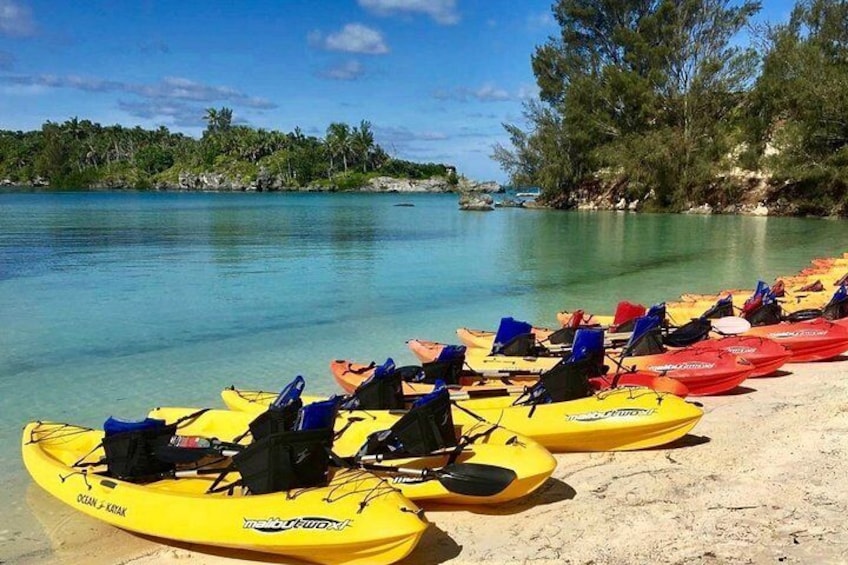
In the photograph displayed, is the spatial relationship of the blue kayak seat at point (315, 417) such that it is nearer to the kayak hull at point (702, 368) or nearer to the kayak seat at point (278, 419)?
the kayak seat at point (278, 419)

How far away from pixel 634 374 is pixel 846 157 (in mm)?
38968

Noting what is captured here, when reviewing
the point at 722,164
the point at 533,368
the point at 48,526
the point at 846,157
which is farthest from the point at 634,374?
the point at 722,164

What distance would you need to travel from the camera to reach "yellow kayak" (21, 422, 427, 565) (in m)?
4.28

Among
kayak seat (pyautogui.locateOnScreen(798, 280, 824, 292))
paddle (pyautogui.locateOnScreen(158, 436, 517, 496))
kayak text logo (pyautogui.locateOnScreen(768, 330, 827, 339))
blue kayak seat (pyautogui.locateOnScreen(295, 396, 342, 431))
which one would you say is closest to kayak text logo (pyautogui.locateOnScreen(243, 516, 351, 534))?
blue kayak seat (pyautogui.locateOnScreen(295, 396, 342, 431))

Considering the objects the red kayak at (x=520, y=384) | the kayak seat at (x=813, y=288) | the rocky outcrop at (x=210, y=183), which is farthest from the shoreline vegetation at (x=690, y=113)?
the rocky outcrop at (x=210, y=183)

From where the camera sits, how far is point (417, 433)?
5324mm

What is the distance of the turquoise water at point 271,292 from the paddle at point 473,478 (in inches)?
126

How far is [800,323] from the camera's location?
31.2 ft

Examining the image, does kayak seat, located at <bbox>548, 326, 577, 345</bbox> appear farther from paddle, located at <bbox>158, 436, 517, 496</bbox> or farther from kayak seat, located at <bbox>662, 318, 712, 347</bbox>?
paddle, located at <bbox>158, 436, 517, 496</bbox>

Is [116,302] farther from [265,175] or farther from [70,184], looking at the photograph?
[70,184]

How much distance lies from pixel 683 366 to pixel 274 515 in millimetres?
5325

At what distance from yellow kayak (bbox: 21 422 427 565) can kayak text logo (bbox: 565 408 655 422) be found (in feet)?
7.25

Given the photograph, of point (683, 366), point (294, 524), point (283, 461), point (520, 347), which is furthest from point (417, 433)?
point (683, 366)

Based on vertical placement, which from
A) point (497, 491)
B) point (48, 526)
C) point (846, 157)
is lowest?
point (48, 526)
